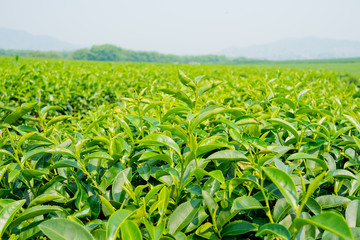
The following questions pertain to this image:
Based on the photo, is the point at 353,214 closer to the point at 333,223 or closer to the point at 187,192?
the point at 333,223

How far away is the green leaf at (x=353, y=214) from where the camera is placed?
865 mm

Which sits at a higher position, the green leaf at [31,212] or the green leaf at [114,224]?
the green leaf at [114,224]

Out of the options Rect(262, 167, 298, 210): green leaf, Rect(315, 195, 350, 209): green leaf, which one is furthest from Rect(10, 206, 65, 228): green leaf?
Rect(315, 195, 350, 209): green leaf

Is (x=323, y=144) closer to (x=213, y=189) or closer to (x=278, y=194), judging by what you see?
(x=278, y=194)

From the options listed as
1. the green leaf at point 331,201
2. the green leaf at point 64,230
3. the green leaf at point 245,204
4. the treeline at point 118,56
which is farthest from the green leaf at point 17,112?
the treeline at point 118,56

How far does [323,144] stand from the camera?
1.29 m

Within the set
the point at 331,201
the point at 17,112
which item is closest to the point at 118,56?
the point at 17,112

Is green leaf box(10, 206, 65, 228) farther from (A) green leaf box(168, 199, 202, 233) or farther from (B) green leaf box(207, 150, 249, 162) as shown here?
(B) green leaf box(207, 150, 249, 162)

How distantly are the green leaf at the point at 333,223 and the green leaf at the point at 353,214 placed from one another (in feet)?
1.07

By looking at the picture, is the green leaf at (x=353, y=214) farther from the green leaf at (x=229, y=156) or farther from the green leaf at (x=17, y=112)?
the green leaf at (x=17, y=112)

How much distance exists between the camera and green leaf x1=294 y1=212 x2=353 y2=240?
22.9 inches

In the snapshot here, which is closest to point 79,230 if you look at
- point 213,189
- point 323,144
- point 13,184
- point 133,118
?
point 213,189

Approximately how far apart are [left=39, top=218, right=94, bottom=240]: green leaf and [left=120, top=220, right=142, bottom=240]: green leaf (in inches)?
4.2

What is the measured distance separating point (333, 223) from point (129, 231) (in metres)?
0.54
